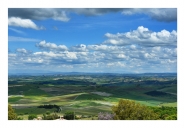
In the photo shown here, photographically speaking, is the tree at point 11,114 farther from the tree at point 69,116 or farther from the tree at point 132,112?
the tree at point 132,112

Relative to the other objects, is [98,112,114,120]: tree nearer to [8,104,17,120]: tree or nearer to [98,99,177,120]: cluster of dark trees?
[98,99,177,120]: cluster of dark trees

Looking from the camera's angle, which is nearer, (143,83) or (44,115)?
(44,115)

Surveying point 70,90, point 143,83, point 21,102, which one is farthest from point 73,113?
point 143,83

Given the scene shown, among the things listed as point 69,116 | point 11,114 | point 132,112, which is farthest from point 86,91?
point 11,114
